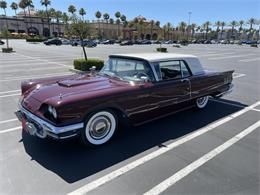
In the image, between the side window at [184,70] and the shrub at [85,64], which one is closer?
the side window at [184,70]

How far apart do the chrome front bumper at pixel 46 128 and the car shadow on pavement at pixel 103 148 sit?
0.39 metres

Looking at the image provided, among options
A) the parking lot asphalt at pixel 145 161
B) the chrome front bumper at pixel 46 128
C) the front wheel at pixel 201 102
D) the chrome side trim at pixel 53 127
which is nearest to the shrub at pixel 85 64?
the parking lot asphalt at pixel 145 161

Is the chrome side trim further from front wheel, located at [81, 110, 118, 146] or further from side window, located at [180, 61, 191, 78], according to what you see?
side window, located at [180, 61, 191, 78]

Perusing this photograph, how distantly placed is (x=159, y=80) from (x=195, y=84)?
1.15 meters

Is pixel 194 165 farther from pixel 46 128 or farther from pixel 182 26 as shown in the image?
pixel 182 26

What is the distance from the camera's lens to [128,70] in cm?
450

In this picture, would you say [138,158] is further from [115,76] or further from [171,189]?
[115,76]

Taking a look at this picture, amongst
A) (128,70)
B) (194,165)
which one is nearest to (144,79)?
(128,70)

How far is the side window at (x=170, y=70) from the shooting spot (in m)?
4.45

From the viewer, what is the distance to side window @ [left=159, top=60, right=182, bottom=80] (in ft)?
14.6

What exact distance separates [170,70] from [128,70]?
925 mm

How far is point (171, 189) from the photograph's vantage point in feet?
8.87

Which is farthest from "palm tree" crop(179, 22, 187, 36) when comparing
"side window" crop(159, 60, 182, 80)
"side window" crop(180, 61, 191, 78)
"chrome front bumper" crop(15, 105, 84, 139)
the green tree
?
"chrome front bumper" crop(15, 105, 84, 139)

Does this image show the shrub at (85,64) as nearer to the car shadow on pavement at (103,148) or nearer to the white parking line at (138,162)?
the car shadow on pavement at (103,148)
